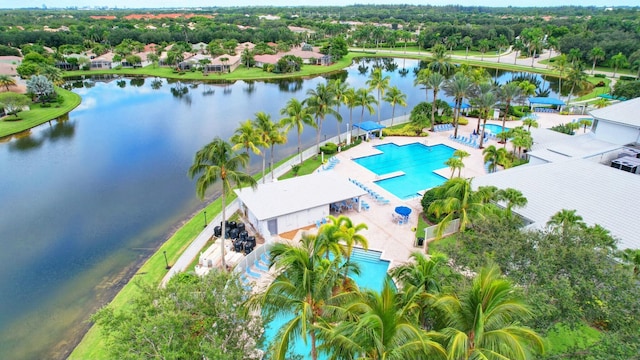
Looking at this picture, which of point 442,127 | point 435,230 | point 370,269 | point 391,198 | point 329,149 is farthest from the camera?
point 442,127

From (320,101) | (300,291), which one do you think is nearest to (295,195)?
(320,101)

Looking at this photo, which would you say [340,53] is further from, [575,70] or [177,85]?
[575,70]

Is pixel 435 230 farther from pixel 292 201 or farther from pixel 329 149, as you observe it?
pixel 329 149

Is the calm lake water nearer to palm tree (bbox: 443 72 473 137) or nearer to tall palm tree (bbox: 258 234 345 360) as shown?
palm tree (bbox: 443 72 473 137)

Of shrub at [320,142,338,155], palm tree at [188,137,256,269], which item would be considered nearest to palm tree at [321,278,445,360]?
palm tree at [188,137,256,269]

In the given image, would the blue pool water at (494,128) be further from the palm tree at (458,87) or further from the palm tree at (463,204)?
the palm tree at (463,204)

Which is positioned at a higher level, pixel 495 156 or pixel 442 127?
pixel 495 156
